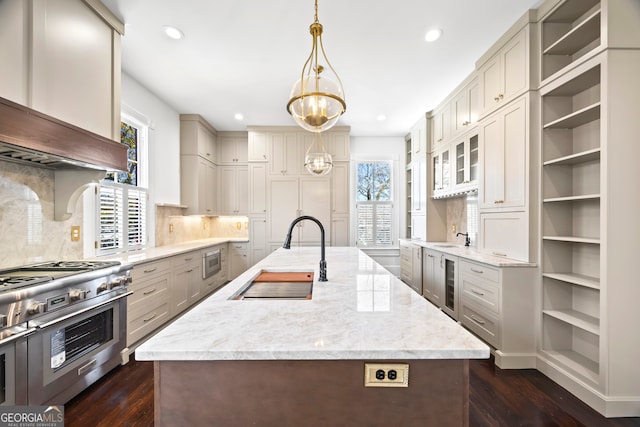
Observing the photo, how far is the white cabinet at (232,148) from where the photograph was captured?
524 cm

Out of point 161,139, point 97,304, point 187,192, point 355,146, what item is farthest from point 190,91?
point 355,146

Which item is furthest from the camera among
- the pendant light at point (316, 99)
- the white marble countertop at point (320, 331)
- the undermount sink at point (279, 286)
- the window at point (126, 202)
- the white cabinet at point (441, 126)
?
the white cabinet at point (441, 126)

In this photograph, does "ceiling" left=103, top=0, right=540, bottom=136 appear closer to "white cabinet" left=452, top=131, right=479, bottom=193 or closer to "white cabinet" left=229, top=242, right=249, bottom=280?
"white cabinet" left=452, top=131, right=479, bottom=193

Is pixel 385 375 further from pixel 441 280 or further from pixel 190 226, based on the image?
pixel 190 226

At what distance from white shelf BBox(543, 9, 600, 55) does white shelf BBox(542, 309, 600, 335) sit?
2114 millimetres

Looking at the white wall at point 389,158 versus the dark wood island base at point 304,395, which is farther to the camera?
the white wall at point 389,158

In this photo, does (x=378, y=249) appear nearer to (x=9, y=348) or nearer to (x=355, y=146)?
(x=355, y=146)

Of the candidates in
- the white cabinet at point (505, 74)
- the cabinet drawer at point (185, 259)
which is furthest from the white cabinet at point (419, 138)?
the cabinet drawer at point (185, 259)

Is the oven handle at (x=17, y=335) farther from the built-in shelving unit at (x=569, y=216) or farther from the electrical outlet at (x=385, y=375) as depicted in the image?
the built-in shelving unit at (x=569, y=216)

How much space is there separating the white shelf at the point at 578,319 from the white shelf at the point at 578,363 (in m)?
0.29

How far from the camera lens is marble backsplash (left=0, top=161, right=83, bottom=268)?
1.77 metres

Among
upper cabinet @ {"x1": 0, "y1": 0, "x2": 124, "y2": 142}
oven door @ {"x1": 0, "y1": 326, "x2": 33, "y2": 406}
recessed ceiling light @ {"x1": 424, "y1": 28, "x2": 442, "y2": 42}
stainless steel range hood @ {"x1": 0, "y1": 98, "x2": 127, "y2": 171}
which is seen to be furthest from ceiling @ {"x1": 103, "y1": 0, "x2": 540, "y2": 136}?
oven door @ {"x1": 0, "y1": 326, "x2": 33, "y2": 406}

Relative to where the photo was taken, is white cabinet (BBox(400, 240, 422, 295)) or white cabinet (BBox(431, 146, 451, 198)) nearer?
white cabinet (BBox(431, 146, 451, 198))

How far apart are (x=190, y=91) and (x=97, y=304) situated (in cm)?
287
